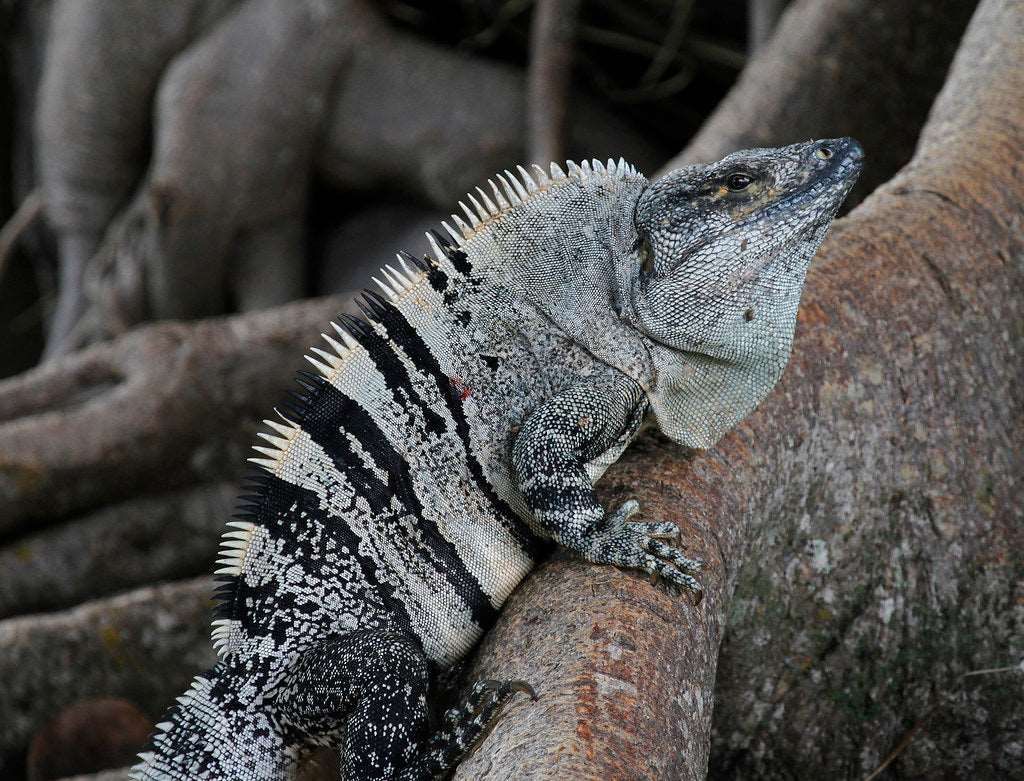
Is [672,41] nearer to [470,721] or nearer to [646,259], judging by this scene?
[646,259]

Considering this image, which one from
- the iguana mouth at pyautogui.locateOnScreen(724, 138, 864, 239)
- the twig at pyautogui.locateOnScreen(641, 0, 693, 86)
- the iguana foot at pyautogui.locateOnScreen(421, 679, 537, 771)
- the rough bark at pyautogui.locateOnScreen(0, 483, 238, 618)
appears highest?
the twig at pyautogui.locateOnScreen(641, 0, 693, 86)

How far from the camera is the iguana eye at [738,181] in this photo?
2548 mm

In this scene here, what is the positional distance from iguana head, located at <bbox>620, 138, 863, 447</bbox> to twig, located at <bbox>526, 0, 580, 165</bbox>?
138 inches

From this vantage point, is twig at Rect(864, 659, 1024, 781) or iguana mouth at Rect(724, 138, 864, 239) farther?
Answer: twig at Rect(864, 659, 1024, 781)

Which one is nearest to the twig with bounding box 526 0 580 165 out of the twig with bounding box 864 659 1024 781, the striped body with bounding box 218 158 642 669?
the striped body with bounding box 218 158 642 669

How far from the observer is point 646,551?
2.29 meters

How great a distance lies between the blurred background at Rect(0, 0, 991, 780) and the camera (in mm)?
4363

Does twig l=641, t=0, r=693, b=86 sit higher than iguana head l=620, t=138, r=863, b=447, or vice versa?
twig l=641, t=0, r=693, b=86

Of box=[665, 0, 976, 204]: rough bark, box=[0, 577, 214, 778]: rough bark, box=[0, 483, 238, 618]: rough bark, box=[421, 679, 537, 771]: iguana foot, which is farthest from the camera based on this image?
box=[0, 483, 238, 618]: rough bark

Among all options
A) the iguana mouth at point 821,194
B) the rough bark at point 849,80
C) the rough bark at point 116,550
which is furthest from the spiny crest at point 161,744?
the rough bark at point 849,80

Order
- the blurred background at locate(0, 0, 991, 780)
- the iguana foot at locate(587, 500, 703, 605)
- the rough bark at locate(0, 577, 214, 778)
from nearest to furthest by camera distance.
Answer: the iguana foot at locate(587, 500, 703, 605) < the rough bark at locate(0, 577, 214, 778) < the blurred background at locate(0, 0, 991, 780)

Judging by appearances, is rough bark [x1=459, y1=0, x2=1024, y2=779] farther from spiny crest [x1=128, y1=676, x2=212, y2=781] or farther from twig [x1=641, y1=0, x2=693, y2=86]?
twig [x1=641, y1=0, x2=693, y2=86]

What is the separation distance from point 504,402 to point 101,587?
3109mm

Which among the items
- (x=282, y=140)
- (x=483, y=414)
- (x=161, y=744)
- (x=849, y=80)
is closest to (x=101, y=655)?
(x=161, y=744)
